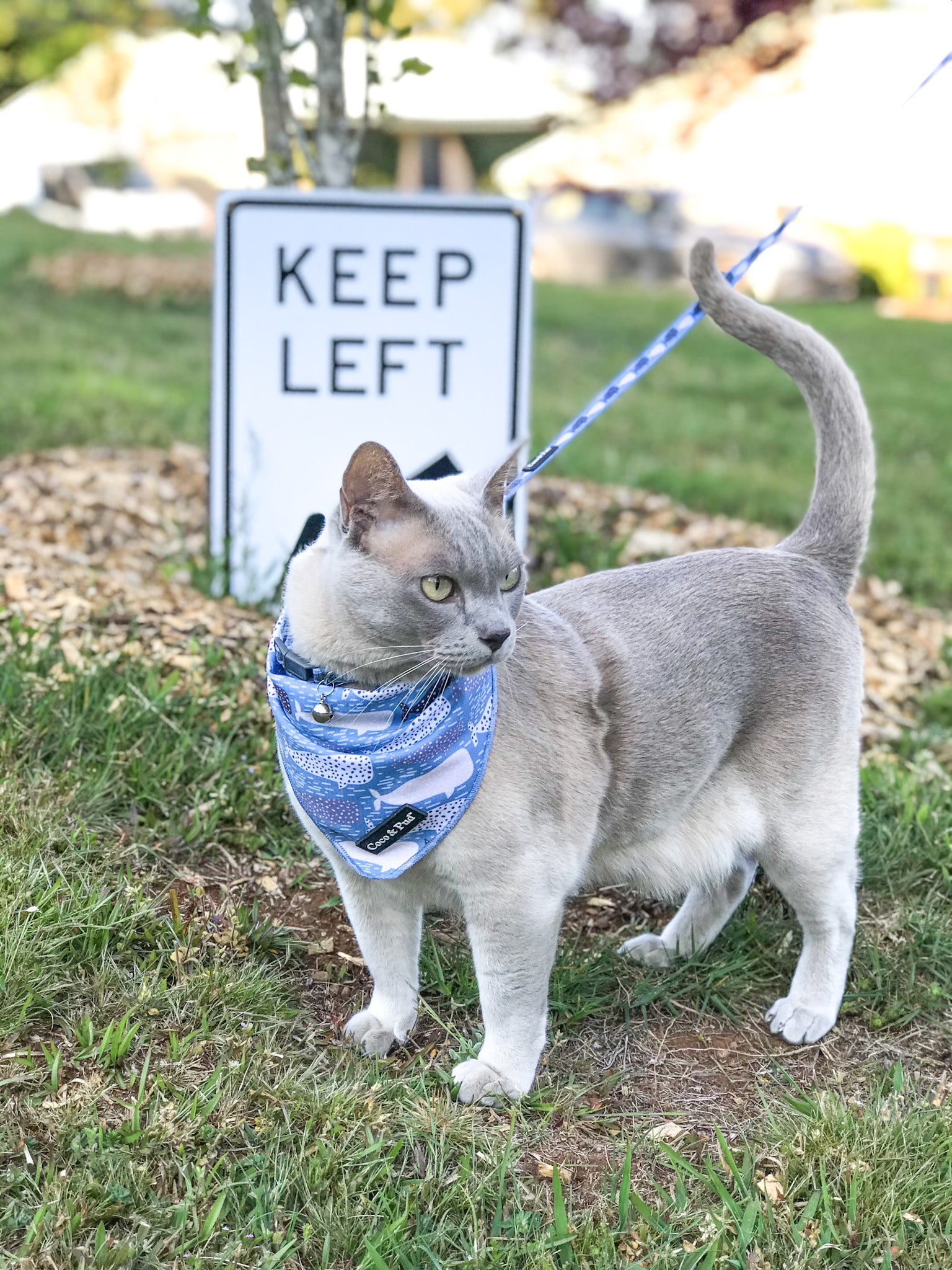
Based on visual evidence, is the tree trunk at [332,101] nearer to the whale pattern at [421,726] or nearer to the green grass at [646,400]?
the green grass at [646,400]

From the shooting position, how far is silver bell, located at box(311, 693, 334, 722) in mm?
2260

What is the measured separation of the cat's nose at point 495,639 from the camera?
2.12 metres

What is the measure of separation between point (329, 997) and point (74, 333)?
6.78m

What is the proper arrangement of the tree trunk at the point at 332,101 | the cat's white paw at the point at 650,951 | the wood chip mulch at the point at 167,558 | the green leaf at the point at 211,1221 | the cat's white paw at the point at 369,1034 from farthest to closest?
the tree trunk at the point at 332,101 < the wood chip mulch at the point at 167,558 < the cat's white paw at the point at 650,951 < the cat's white paw at the point at 369,1034 < the green leaf at the point at 211,1221

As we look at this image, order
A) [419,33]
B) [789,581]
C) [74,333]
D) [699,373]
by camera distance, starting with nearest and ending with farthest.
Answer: [789,581] → [74,333] → [699,373] → [419,33]

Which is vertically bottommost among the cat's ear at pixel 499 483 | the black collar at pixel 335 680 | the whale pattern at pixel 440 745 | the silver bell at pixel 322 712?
the whale pattern at pixel 440 745

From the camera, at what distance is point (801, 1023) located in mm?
2750

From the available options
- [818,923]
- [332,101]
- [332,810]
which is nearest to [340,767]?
[332,810]

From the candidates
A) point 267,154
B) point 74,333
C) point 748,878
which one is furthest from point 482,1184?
point 74,333

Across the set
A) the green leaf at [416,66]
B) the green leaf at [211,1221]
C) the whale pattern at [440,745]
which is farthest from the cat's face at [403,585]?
the green leaf at [416,66]

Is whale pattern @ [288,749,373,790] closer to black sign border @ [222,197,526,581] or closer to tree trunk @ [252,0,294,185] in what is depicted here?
black sign border @ [222,197,526,581]

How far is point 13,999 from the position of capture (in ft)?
7.77

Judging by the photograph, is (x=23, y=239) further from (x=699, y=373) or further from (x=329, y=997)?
(x=329, y=997)

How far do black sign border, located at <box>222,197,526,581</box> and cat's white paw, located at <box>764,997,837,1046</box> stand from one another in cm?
218
